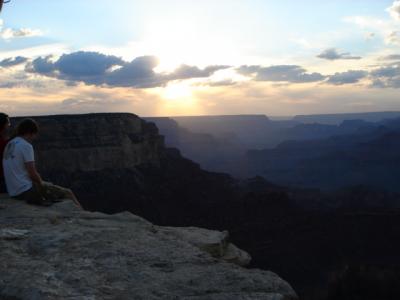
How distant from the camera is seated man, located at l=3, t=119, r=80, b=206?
684cm

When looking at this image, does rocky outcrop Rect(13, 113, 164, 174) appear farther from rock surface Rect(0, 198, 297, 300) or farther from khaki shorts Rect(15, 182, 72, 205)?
rock surface Rect(0, 198, 297, 300)

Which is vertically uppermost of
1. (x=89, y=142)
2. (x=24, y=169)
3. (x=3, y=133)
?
(x=3, y=133)

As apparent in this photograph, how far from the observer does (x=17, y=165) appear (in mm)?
6988

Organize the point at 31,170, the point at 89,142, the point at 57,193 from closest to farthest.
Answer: the point at 31,170 < the point at 57,193 < the point at 89,142

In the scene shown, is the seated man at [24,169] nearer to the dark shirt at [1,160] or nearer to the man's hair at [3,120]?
the dark shirt at [1,160]

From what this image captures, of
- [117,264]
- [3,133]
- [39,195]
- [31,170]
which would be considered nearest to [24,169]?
[31,170]

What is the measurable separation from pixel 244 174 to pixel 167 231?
334 feet

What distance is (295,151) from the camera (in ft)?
424

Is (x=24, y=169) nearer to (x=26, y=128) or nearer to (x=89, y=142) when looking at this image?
(x=26, y=128)

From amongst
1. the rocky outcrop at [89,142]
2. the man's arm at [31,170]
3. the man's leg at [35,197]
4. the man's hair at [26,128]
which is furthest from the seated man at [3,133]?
the rocky outcrop at [89,142]

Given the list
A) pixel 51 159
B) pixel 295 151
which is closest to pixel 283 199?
pixel 51 159

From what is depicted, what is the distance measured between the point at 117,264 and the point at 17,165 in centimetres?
319

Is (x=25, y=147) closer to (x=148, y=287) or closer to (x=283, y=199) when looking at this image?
(x=148, y=287)

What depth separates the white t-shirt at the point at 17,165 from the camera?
6.82m
